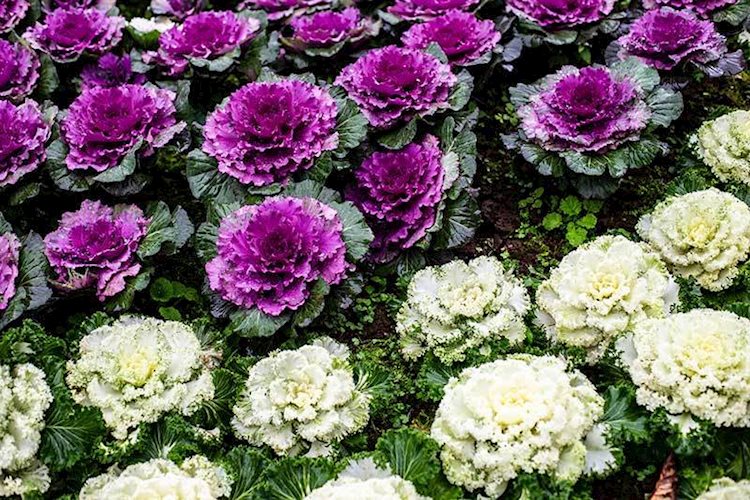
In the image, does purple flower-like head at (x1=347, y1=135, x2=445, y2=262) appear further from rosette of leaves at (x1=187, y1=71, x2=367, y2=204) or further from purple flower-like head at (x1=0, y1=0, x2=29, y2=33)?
purple flower-like head at (x1=0, y1=0, x2=29, y2=33)

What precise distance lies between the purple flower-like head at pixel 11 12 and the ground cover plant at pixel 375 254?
13 millimetres

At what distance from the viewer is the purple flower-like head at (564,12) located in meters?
4.39

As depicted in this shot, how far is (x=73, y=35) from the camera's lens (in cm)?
446

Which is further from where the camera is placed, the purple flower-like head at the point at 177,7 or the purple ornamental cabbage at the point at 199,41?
the purple flower-like head at the point at 177,7

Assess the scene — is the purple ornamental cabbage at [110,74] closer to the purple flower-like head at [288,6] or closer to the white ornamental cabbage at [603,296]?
the purple flower-like head at [288,6]

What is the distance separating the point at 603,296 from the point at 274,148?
153cm

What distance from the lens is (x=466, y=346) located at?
3.26 meters

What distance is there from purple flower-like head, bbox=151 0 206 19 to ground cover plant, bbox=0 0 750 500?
15 mm

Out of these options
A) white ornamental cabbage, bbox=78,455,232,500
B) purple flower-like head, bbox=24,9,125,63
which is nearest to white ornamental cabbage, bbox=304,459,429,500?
white ornamental cabbage, bbox=78,455,232,500

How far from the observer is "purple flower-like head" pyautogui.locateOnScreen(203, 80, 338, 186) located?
3.70 metres

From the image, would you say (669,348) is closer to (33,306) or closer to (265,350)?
(265,350)

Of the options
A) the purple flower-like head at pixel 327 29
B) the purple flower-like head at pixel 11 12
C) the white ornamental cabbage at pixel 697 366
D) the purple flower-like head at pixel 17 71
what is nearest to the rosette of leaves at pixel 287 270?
the purple flower-like head at pixel 327 29

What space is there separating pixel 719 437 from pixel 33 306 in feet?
8.61

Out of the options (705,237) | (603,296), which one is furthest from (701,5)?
(603,296)
